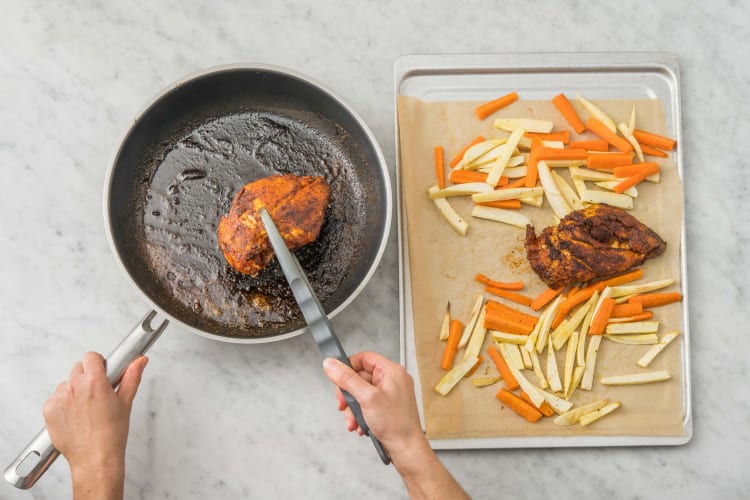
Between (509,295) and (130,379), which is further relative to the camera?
(509,295)

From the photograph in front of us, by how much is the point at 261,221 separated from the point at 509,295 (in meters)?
1.04

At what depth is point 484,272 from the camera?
2.67 meters

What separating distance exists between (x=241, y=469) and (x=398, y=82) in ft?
5.68

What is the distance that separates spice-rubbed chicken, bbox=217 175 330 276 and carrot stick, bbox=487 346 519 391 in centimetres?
86

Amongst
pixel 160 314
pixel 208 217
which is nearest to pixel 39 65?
pixel 208 217

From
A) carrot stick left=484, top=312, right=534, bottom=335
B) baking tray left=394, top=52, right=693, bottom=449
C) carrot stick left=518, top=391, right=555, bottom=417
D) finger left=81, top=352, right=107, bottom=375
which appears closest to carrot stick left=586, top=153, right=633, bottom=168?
baking tray left=394, top=52, right=693, bottom=449

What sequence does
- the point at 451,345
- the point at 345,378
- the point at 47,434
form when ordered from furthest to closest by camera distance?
the point at 451,345, the point at 47,434, the point at 345,378

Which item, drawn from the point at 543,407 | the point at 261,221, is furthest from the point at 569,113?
the point at 261,221

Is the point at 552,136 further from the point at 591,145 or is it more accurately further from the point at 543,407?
the point at 543,407

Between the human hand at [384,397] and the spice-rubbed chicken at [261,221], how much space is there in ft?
1.71

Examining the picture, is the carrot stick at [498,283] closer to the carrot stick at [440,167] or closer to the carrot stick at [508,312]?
the carrot stick at [508,312]

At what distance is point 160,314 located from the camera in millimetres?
2369

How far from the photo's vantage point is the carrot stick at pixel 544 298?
2643 millimetres

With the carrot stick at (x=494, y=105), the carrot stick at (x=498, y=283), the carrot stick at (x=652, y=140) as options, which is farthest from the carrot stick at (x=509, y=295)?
the carrot stick at (x=652, y=140)
